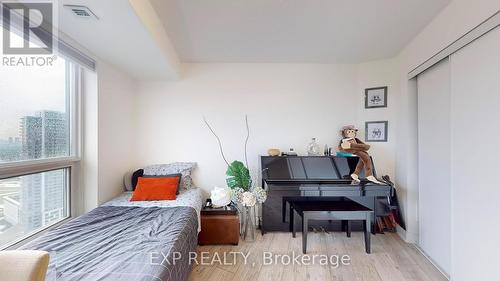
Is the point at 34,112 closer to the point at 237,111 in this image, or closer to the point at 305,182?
the point at 237,111

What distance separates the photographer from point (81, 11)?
4.59ft

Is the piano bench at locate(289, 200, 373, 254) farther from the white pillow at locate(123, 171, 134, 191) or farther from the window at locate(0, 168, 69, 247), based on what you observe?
the window at locate(0, 168, 69, 247)

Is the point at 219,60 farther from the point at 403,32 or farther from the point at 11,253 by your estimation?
the point at 11,253

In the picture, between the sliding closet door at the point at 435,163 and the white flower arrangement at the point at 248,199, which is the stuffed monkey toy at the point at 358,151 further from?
the white flower arrangement at the point at 248,199

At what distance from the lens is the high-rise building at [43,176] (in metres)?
1.59

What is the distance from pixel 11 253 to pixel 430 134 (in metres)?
3.13

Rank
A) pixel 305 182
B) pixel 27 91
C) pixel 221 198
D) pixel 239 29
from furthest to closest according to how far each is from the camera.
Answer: pixel 305 182
pixel 221 198
pixel 239 29
pixel 27 91

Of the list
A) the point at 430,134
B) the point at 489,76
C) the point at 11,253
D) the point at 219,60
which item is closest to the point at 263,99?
the point at 219,60

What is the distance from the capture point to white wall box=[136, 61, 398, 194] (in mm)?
2969

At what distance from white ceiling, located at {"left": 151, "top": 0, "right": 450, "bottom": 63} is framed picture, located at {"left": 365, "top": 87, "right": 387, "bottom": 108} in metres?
0.44

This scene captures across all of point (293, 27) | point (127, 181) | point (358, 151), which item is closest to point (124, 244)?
point (127, 181)

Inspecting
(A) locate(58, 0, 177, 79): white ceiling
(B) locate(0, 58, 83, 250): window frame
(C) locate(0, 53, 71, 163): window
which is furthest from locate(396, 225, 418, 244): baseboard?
(C) locate(0, 53, 71, 163): window

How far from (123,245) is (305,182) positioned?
6.40 ft

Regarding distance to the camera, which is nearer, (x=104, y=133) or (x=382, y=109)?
(x=104, y=133)
